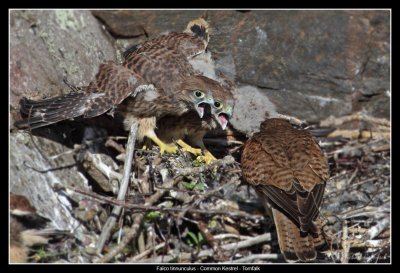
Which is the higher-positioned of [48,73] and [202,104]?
[48,73]

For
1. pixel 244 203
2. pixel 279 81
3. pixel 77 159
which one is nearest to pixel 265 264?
pixel 244 203

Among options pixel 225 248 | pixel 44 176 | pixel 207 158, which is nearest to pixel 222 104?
pixel 207 158

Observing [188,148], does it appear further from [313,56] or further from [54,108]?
[313,56]

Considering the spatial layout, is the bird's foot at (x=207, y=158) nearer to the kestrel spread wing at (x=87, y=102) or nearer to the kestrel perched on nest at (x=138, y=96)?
the kestrel perched on nest at (x=138, y=96)

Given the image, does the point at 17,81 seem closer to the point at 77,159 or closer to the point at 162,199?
the point at 77,159

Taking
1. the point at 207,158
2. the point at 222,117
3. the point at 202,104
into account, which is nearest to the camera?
the point at 222,117

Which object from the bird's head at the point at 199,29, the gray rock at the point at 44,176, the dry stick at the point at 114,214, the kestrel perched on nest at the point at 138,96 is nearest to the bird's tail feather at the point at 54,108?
the kestrel perched on nest at the point at 138,96
